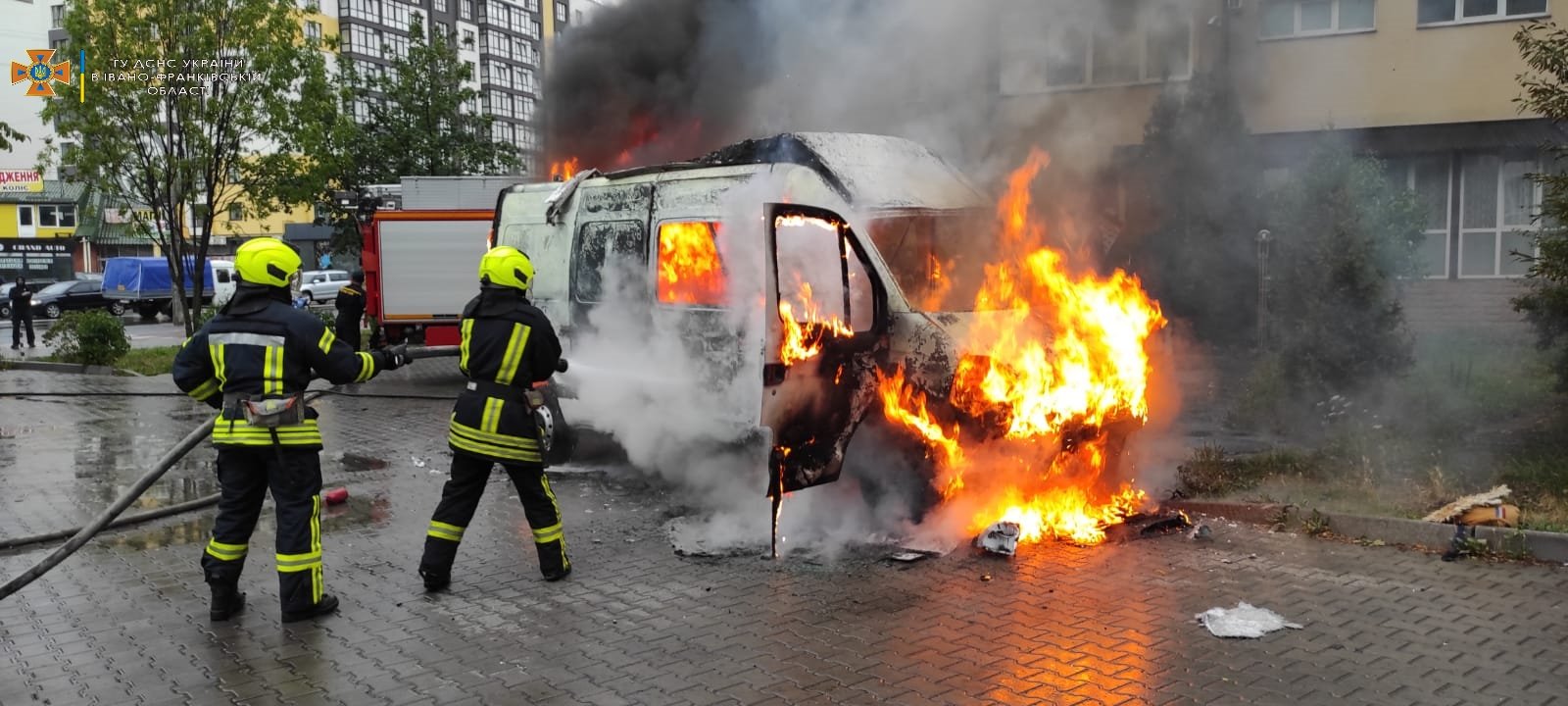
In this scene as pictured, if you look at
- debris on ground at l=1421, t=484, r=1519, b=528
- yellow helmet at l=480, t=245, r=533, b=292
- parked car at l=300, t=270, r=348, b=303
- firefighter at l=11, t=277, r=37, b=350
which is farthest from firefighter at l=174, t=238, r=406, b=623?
parked car at l=300, t=270, r=348, b=303

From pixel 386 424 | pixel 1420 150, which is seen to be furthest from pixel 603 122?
pixel 1420 150

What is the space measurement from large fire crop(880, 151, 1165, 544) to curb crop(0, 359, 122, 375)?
47.7ft

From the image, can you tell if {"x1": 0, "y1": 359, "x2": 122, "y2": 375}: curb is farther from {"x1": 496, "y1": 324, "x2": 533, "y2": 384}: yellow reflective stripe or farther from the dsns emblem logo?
{"x1": 496, "y1": 324, "x2": 533, "y2": 384}: yellow reflective stripe

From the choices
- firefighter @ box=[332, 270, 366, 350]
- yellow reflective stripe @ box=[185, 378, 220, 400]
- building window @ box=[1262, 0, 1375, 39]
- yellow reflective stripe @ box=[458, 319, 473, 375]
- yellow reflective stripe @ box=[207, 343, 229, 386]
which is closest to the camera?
yellow reflective stripe @ box=[207, 343, 229, 386]

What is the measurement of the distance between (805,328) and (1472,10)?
49.1ft

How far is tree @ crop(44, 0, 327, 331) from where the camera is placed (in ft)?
50.1

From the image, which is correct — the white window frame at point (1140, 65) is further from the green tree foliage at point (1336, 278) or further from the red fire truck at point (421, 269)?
the red fire truck at point (421, 269)

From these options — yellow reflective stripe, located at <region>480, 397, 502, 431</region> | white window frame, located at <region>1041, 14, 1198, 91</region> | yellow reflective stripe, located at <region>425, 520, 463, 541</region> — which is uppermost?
white window frame, located at <region>1041, 14, 1198, 91</region>

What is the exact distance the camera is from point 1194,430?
961cm

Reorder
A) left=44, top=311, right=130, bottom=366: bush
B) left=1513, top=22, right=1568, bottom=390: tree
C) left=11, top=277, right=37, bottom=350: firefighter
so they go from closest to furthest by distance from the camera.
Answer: left=1513, top=22, right=1568, bottom=390: tree, left=44, top=311, right=130, bottom=366: bush, left=11, top=277, right=37, bottom=350: firefighter

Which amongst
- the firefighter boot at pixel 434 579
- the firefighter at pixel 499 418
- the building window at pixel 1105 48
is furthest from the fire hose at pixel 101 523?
the building window at pixel 1105 48

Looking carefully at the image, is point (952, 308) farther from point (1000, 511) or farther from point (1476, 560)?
point (1476, 560)

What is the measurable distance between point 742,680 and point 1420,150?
15610mm

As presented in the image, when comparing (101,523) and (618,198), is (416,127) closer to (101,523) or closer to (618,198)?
(618,198)
